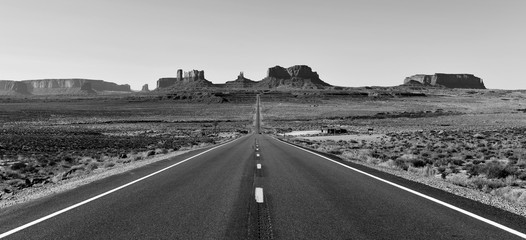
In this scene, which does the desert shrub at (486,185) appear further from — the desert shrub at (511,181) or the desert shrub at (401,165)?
the desert shrub at (401,165)

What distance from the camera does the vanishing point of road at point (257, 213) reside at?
571cm

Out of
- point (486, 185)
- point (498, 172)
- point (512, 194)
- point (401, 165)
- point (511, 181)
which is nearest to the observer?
point (512, 194)

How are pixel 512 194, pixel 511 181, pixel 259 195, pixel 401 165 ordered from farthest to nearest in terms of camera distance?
pixel 401 165 < pixel 511 181 < pixel 512 194 < pixel 259 195

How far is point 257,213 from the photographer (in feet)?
22.7

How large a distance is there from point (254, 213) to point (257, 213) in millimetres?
55

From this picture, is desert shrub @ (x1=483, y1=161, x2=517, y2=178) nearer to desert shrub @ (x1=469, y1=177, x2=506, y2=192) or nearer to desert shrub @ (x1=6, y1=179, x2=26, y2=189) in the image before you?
desert shrub @ (x1=469, y1=177, x2=506, y2=192)

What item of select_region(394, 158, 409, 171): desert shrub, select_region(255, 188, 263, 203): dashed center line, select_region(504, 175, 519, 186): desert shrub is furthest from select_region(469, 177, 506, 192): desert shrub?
select_region(255, 188, 263, 203): dashed center line

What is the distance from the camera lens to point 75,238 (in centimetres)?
546

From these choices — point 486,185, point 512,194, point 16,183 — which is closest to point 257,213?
point 512,194

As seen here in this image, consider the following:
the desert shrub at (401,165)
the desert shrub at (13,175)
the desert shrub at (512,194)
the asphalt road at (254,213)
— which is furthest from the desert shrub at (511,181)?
the desert shrub at (13,175)

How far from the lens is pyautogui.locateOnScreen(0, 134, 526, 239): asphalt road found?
570 cm

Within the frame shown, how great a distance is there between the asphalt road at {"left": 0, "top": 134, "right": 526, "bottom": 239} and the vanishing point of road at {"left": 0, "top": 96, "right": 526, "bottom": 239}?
0.02 metres

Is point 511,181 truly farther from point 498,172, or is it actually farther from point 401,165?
point 401,165

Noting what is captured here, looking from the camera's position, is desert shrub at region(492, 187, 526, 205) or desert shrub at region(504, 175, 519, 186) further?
desert shrub at region(504, 175, 519, 186)
